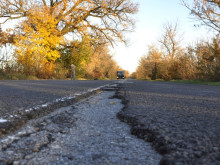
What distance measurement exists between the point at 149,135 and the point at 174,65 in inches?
852

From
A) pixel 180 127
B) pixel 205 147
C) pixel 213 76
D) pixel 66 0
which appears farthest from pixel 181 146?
pixel 66 0

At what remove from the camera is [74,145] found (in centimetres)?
108

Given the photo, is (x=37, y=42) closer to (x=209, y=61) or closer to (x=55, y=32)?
(x=55, y=32)

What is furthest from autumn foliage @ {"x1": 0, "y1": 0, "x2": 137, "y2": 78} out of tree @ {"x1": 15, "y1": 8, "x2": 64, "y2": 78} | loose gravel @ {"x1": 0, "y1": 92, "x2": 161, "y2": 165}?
loose gravel @ {"x1": 0, "y1": 92, "x2": 161, "y2": 165}

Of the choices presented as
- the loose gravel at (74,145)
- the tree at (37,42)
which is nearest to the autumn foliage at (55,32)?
the tree at (37,42)

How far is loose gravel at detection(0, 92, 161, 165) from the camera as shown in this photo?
34.9 inches

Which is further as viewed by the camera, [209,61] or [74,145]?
[209,61]

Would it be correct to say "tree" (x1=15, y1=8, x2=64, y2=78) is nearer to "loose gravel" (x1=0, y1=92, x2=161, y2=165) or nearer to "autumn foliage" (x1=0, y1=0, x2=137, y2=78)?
"autumn foliage" (x1=0, y1=0, x2=137, y2=78)

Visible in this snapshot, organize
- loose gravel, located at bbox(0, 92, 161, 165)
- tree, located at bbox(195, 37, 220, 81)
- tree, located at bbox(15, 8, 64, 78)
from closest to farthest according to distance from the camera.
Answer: loose gravel, located at bbox(0, 92, 161, 165) → tree, located at bbox(195, 37, 220, 81) → tree, located at bbox(15, 8, 64, 78)

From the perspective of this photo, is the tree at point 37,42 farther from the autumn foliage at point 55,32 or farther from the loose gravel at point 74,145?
the loose gravel at point 74,145

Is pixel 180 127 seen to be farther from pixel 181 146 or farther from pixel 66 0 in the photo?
pixel 66 0

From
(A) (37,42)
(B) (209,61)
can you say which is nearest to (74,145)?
(B) (209,61)

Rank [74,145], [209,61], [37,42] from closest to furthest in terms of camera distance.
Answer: [74,145], [209,61], [37,42]

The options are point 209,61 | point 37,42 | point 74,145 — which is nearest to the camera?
point 74,145
